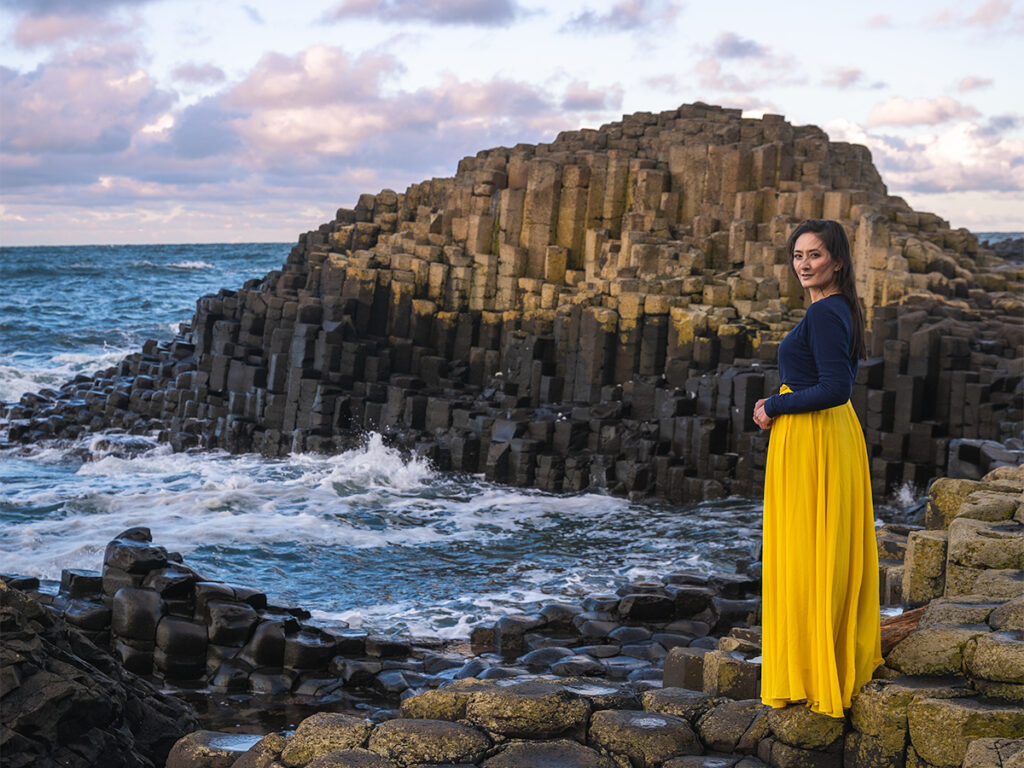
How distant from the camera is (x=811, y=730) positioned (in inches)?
180

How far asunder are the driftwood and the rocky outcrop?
426 centimetres

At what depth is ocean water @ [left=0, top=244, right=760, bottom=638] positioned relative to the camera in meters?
12.5

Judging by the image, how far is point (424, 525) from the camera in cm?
1614

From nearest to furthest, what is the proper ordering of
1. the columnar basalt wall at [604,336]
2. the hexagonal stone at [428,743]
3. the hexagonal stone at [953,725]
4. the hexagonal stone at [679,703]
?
1. the hexagonal stone at [953,725]
2. the hexagonal stone at [428,743]
3. the hexagonal stone at [679,703]
4. the columnar basalt wall at [604,336]

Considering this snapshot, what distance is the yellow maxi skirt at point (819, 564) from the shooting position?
454 centimetres

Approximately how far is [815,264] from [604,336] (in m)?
15.7

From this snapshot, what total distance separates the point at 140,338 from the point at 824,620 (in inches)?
1604

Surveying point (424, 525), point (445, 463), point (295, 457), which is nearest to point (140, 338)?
point (295, 457)

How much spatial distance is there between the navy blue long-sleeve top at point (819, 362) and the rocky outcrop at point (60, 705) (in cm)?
411

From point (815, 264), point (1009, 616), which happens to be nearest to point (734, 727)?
point (1009, 616)

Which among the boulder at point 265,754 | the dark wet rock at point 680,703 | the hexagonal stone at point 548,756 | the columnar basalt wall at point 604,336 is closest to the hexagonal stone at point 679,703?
the dark wet rock at point 680,703

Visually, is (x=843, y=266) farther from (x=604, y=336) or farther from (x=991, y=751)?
(x=604, y=336)

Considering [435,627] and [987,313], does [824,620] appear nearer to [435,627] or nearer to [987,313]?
[435,627]

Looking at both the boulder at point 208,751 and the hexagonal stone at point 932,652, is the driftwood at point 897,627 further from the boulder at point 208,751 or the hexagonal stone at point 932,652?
the boulder at point 208,751
